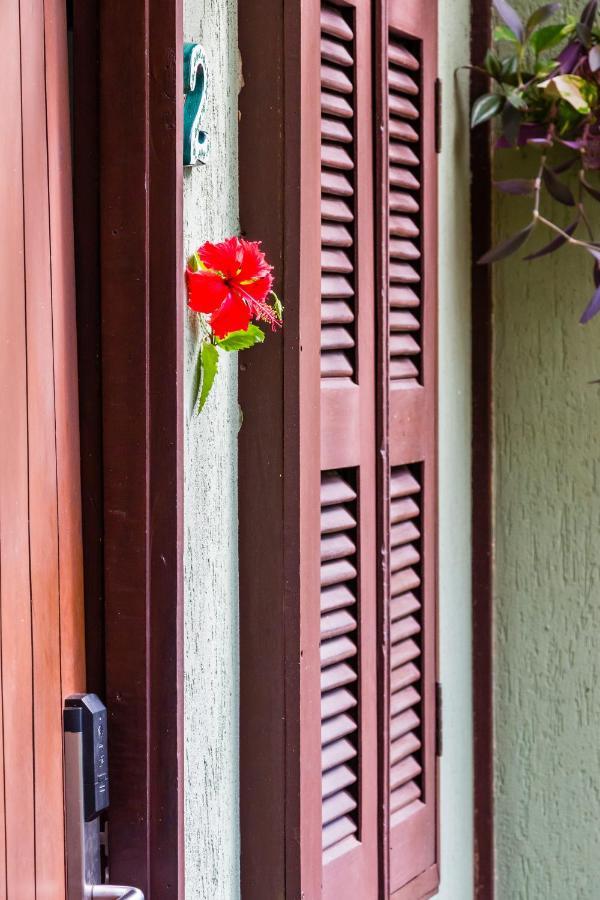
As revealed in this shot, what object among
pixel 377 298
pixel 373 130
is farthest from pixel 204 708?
pixel 373 130

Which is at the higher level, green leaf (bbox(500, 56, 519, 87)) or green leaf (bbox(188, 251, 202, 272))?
green leaf (bbox(500, 56, 519, 87))

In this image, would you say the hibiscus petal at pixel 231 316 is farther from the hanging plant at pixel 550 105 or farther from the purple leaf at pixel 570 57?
the purple leaf at pixel 570 57

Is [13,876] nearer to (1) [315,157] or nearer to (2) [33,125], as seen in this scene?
(2) [33,125]

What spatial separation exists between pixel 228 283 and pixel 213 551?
0.31 m

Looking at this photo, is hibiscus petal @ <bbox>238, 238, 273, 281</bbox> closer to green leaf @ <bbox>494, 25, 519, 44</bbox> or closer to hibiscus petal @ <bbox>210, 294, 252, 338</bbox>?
hibiscus petal @ <bbox>210, 294, 252, 338</bbox>

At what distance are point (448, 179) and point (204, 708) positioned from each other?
1025mm

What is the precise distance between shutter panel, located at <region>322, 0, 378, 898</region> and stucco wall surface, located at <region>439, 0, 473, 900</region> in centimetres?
40

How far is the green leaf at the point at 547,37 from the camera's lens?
1.79 m

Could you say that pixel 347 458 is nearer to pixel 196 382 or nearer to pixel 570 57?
pixel 196 382

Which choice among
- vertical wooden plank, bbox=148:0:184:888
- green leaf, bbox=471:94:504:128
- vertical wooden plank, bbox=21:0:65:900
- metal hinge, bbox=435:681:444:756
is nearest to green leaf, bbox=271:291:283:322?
vertical wooden plank, bbox=148:0:184:888

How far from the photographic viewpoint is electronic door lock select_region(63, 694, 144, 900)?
1095mm

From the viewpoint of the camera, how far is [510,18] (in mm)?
1739

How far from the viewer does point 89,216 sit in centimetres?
113

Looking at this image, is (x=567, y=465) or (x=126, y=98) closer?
(x=126, y=98)
